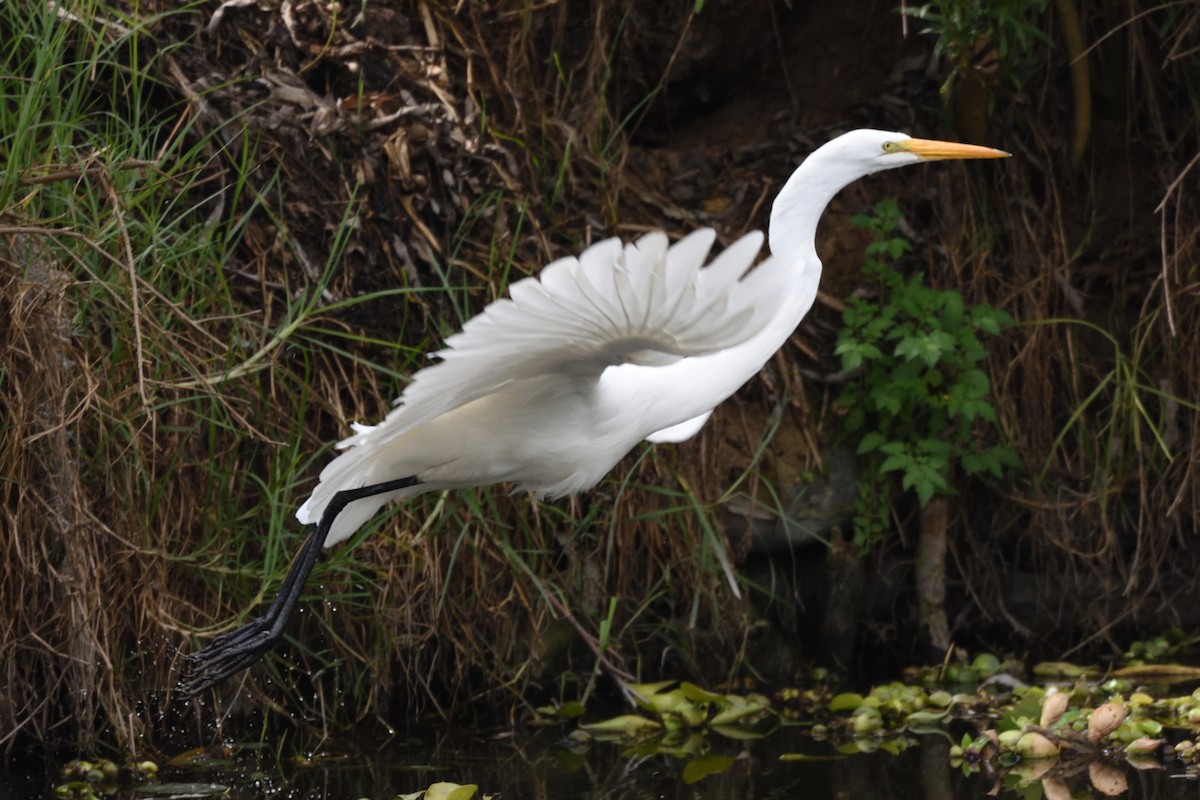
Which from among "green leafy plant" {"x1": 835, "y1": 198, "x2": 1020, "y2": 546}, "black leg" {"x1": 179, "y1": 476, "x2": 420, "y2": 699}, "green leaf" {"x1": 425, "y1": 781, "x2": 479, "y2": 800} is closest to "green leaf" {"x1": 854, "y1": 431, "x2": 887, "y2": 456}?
"green leafy plant" {"x1": 835, "y1": 198, "x2": 1020, "y2": 546}

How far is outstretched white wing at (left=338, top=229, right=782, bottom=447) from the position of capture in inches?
75.5

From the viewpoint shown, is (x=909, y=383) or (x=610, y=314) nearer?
(x=610, y=314)

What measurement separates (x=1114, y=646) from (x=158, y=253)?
2.79 m

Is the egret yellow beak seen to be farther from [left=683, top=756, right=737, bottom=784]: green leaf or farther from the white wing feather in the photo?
[left=683, top=756, right=737, bottom=784]: green leaf

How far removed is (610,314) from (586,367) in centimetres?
37

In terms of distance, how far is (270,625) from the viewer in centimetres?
292

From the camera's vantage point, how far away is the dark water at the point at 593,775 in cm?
283

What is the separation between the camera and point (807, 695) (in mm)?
3723

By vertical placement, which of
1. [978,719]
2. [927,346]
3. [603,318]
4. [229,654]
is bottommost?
[978,719]

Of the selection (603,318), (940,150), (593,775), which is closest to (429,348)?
(593,775)

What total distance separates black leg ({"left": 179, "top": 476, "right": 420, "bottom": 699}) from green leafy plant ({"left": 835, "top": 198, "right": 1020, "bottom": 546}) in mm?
1562

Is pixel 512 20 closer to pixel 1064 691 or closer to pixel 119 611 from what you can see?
pixel 119 611

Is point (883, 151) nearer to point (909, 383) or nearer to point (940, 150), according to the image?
point (940, 150)

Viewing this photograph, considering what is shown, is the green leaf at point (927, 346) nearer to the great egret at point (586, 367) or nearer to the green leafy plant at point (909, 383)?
the green leafy plant at point (909, 383)
